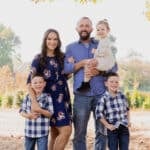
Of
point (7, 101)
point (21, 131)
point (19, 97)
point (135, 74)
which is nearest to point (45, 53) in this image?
point (21, 131)

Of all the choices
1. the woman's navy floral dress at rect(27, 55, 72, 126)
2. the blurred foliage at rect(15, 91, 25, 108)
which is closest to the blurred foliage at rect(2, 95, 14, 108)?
the blurred foliage at rect(15, 91, 25, 108)

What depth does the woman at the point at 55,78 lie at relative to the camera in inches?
201

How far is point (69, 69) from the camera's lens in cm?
509

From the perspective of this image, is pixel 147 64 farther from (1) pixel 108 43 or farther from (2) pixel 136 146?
(1) pixel 108 43

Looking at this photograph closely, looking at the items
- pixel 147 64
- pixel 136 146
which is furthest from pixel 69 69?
pixel 147 64

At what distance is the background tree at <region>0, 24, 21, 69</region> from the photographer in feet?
41.9

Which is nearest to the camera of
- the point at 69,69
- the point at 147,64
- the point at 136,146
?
the point at 69,69

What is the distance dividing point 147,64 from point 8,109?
349cm

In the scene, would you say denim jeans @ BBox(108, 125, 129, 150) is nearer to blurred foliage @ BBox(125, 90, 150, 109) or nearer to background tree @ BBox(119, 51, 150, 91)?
blurred foliage @ BBox(125, 90, 150, 109)

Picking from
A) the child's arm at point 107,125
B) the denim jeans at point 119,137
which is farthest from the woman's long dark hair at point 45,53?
the denim jeans at point 119,137

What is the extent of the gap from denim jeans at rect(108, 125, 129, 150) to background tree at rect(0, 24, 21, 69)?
7.69 metres

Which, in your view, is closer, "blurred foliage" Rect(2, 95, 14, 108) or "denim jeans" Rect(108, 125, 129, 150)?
"denim jeans" Rect(108, 125, 129, 150)

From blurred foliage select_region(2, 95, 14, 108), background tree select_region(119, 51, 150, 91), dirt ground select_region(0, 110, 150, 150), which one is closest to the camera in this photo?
dirt ground select_region(0, 110, 150, 150)

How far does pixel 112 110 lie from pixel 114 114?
0.04 m
